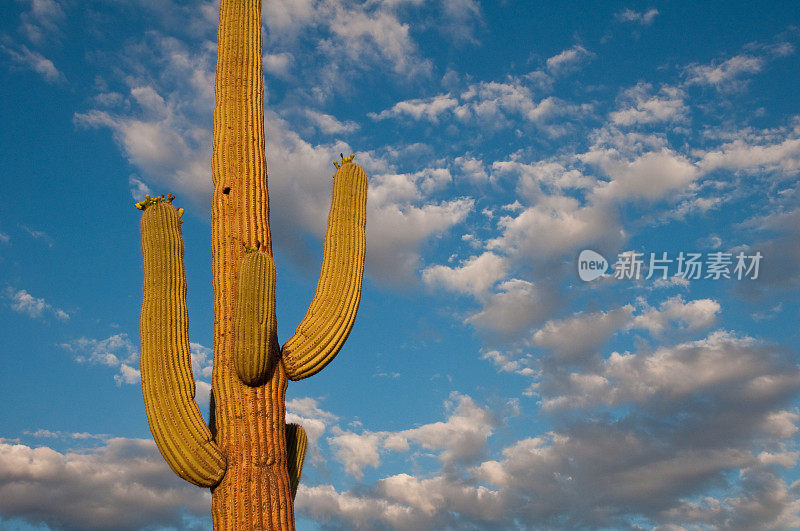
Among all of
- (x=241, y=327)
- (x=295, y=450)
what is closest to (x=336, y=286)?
(x=241, y=327)

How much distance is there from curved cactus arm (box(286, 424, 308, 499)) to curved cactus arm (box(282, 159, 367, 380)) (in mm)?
805

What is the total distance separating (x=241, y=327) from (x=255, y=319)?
0.52 feet

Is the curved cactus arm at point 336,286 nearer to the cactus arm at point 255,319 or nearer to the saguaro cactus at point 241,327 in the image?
the saguaro cactus at point 241,327

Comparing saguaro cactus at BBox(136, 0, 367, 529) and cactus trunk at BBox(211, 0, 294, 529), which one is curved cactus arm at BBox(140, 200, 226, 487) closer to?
saguaro cactus at BBox(136, 0, 367, 529)

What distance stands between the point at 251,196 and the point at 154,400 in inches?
89.0

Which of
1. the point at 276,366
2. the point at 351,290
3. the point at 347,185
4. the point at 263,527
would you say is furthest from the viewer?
the point at 347,185

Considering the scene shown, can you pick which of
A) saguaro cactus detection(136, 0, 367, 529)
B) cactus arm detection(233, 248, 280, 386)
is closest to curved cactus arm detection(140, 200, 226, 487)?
saguaro cactus detection(136, 0, 367, 529)

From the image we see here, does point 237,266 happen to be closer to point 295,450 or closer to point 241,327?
point 241,327

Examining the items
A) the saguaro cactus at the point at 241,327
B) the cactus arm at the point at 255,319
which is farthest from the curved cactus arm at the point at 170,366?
the cactus arm at the point at 255,319

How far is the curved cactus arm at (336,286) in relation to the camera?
7.46 meters

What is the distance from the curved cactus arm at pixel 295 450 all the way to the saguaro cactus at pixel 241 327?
0.04ft

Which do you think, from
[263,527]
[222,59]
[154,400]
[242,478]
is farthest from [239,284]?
[222,59]

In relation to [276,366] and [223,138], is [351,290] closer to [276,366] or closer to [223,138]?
[276,366]

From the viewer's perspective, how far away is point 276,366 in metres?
7.29
